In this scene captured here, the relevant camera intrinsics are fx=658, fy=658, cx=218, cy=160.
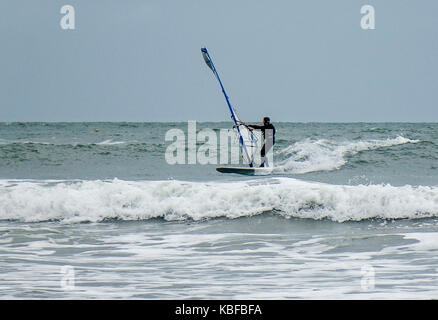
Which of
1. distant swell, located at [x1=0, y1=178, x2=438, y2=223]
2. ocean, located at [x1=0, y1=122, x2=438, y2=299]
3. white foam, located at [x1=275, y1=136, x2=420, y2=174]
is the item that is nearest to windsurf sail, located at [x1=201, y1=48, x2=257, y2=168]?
ocean, located at [x1=0, y1=122, x2=438, y2=299]

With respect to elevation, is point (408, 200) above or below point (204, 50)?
below

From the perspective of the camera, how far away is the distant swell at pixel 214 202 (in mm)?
12500

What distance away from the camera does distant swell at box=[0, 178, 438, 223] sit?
1250 centimetres

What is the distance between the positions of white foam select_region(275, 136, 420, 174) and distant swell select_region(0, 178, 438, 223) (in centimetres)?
589

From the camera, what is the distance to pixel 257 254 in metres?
9.00

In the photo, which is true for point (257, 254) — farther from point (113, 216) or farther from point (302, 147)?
point (302, 147)

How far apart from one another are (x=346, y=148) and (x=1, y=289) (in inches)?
774

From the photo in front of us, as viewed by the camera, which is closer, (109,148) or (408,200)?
(408,200)

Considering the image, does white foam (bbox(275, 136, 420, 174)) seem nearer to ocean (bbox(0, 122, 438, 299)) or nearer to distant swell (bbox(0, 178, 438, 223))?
ocean (bbox(0, 122, 438, 299))

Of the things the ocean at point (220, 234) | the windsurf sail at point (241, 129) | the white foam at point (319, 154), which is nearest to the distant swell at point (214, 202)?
the ocean at point (220, 234)

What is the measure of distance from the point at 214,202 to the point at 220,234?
2.45 metres

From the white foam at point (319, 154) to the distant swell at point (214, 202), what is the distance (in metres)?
5.89

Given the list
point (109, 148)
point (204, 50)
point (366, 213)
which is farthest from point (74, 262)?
point (109, 148)
